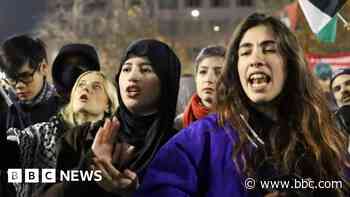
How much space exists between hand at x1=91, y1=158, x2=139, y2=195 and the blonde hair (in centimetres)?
24

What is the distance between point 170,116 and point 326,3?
992 mm

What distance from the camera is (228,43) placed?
313 cm

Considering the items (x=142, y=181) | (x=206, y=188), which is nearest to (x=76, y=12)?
(x=142, y=181)

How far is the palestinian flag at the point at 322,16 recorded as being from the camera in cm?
316

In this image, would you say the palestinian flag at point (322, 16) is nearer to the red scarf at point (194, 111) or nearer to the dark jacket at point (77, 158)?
the red scarf at point (194, 111)

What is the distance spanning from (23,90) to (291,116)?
1.37 metres

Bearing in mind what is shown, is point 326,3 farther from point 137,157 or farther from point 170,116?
point 137,157

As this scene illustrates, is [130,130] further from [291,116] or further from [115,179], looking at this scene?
[291,116]

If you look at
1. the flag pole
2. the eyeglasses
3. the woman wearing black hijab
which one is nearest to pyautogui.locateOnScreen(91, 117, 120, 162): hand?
the woman wearing black hijab

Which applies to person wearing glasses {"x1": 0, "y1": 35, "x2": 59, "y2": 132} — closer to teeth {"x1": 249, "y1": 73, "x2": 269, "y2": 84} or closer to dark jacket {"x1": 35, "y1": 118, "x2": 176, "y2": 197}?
dark jacket {"x1": 35, "y1": 118, "x2": 176, "y2": 197}

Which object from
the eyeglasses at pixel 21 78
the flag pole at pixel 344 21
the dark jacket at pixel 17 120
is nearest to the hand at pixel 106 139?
the dark jacket at pixel 17 120

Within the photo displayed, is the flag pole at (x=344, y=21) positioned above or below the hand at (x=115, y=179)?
above

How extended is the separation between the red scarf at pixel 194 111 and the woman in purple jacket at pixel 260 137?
0.03 metres

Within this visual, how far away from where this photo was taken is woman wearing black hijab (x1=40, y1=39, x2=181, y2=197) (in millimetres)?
3107
